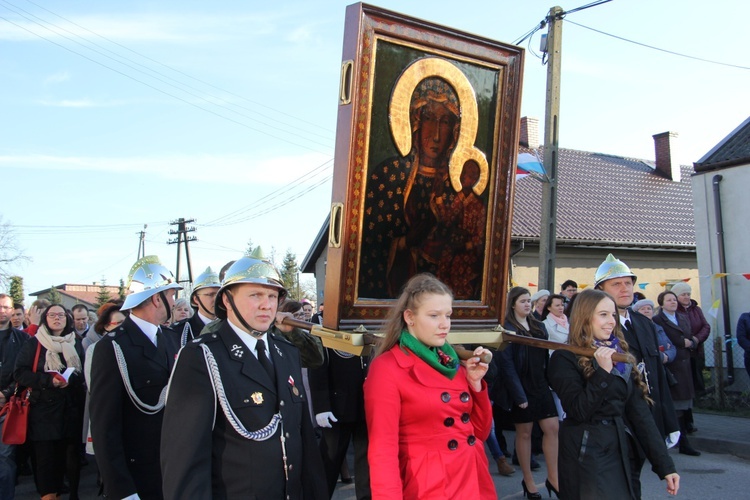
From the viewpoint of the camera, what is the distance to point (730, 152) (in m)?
16.0

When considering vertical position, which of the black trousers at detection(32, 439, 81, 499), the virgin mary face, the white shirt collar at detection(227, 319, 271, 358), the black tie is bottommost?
the black trousers at detection(32, 439, 81, 499)

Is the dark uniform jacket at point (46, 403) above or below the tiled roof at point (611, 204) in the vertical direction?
below

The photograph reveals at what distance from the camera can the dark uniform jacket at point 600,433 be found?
4.39 meters

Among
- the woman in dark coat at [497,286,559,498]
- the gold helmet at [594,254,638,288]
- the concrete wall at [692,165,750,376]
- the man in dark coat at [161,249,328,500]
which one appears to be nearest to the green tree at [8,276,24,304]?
the concrete wall at [692,165,750,376]

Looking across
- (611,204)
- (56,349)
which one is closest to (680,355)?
(56,349)

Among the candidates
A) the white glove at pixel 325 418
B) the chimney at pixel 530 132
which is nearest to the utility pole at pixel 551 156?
the white glove at pixel 325 418

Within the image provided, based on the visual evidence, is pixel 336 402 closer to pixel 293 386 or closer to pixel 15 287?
pixel 293 386

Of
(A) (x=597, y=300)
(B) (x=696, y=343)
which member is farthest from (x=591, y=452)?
(B) (x=696, y=343)

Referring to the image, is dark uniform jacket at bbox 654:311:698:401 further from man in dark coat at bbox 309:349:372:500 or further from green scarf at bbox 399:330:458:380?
green scarf at bbox 399:330:458:380

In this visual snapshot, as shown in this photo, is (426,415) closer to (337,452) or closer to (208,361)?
(208,361)

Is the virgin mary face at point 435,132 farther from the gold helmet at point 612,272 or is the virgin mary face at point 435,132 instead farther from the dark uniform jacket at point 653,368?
the dark uniform jacket at point 653,368

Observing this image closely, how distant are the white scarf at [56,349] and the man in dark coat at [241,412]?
4.75 m

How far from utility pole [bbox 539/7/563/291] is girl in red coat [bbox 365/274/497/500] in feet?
33.3

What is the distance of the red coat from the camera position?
3.36 m
